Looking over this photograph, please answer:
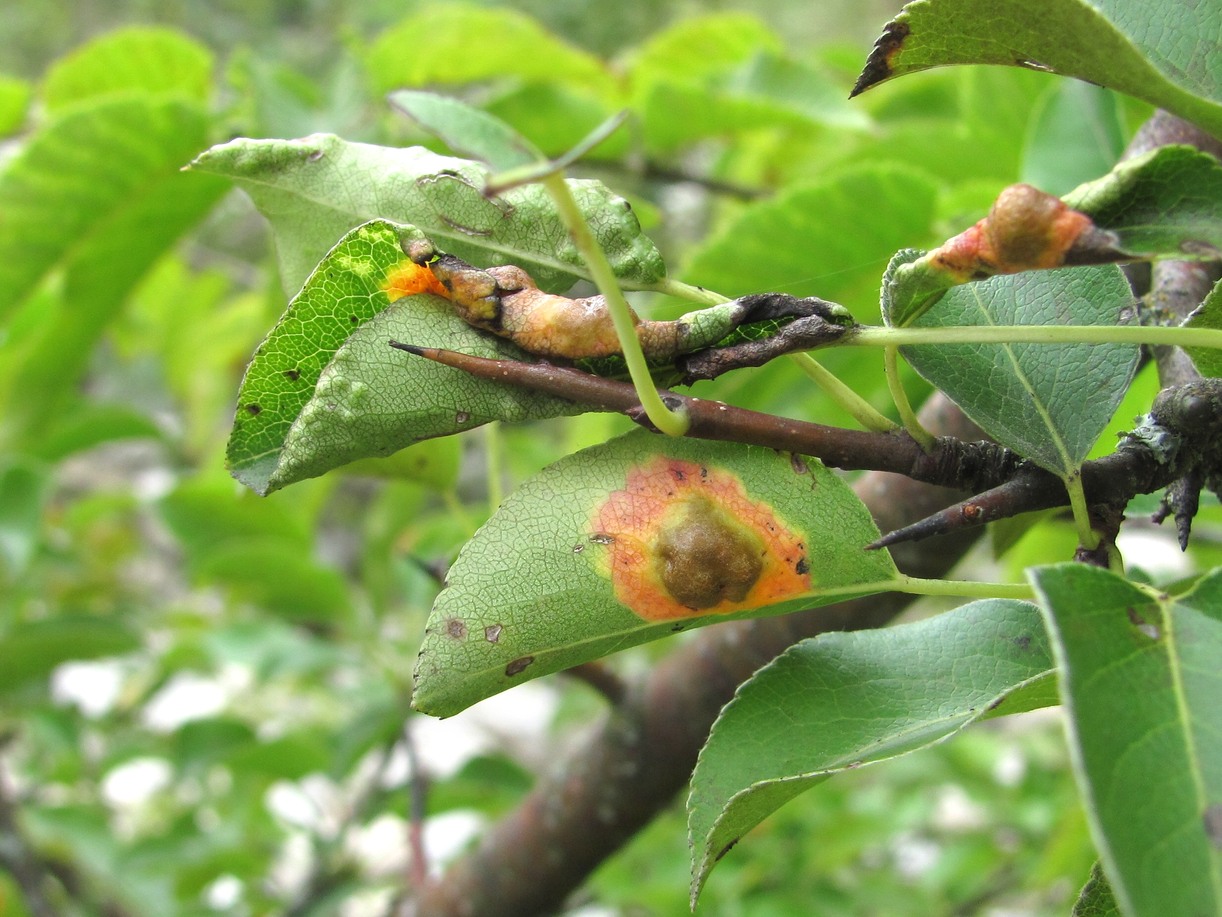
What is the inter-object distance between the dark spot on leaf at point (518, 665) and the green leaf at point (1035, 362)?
19 cm

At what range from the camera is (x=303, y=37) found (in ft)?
17.7

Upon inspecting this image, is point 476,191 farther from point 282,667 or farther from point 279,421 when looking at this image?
point 282,667

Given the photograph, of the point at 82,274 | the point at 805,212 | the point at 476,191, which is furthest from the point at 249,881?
the point at 476,191

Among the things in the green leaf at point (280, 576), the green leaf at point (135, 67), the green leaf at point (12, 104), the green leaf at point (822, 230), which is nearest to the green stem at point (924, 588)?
the green leaf at point (822, 230)

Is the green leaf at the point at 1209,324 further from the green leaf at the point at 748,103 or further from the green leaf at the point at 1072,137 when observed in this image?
the green leaf at the point at 748,103

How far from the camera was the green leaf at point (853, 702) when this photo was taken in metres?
0.40

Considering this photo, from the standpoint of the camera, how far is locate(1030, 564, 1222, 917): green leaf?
11.4 inches

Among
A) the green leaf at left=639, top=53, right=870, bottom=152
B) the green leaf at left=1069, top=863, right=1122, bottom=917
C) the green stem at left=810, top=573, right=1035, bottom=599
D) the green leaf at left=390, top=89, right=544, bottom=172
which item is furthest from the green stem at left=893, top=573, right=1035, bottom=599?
the green leaf at left=639, top=53, right=870, bottom=152

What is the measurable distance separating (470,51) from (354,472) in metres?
0.64

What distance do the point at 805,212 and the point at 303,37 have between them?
5.28 m

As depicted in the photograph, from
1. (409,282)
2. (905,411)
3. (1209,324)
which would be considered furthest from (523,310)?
(1209,324)

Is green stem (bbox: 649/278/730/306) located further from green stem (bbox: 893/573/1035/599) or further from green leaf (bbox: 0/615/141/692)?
green leaf (bbox: 0/615/141/692)

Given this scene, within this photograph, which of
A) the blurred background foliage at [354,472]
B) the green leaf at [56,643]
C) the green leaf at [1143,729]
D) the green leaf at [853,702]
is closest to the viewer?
the green leaf at [1143,729]

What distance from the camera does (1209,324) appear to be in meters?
0.41
